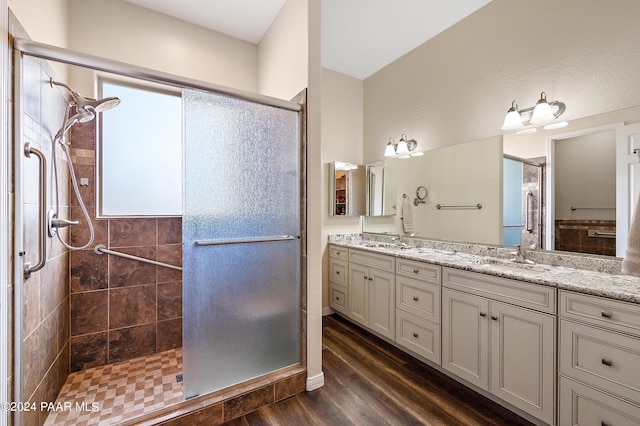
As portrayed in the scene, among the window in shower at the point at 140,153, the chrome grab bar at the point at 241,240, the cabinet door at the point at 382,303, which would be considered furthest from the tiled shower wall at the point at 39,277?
the cabinet door at the point at 382,303

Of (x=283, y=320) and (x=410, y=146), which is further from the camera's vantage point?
(x=410, y=146)

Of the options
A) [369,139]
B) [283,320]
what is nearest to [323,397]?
[283,320]

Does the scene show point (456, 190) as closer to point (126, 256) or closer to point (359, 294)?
point (359, 294)

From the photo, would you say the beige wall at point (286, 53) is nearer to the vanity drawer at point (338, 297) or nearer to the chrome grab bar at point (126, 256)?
the chrome grab bar at point (126, 256)

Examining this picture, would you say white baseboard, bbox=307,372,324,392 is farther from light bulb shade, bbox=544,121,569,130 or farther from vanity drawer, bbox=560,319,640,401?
light bulb shade, bbox=544,121,569,130

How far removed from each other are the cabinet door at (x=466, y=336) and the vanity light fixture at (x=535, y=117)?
138cm

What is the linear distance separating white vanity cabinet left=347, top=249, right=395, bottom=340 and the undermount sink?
816 mm

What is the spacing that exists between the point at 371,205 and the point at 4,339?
123 inches

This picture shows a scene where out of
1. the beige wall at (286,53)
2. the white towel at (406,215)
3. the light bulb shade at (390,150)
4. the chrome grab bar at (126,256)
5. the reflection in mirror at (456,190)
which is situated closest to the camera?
the beige wall at (286,53)

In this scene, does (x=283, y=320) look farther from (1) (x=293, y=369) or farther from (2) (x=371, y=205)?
(2) (x=371, y=205)

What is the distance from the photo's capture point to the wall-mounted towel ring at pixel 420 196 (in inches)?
113

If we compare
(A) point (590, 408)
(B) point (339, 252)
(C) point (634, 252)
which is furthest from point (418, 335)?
(C) point (634, 252)

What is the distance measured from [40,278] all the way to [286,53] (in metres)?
2.15

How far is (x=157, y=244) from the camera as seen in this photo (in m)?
2.34
